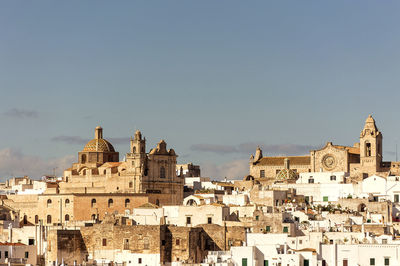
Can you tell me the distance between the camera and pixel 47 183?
9244cm

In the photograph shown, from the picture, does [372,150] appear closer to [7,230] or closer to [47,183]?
[47,183]

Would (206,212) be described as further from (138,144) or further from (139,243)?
(138,144)

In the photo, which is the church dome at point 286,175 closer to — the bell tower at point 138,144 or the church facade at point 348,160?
the church facade at point 348,160

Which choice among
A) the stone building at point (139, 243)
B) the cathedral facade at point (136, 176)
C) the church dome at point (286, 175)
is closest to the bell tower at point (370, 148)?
the church dome at point (286, 175)

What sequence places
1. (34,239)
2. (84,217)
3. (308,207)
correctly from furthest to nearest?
1. (84,217)
2. (308,207)
3. (34,239)

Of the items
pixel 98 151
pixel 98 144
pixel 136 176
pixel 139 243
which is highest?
pixel 98 144

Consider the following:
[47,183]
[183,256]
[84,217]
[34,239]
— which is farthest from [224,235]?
[47,183]

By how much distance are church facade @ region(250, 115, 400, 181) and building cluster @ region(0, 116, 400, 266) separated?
0.10 m

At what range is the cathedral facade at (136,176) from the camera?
8606 centimetres

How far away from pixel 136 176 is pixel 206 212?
18854 millimetres

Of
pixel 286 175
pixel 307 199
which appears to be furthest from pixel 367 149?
pixel 307 199

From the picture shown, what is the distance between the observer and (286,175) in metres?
90.9

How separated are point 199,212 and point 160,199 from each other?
16.9m

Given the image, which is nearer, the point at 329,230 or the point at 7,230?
the point at 329,230
